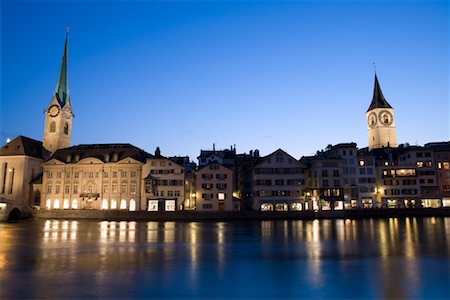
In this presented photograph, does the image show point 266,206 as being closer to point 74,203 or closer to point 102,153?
point 102,153

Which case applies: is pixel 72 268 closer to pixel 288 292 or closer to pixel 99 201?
pixel 288 292

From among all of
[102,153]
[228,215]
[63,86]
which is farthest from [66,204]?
[63,86]

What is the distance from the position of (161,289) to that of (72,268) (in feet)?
21.7

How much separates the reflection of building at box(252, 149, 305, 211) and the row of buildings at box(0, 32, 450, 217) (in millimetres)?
211

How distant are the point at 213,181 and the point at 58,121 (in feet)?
172

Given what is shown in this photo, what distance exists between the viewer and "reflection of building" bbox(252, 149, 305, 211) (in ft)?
242

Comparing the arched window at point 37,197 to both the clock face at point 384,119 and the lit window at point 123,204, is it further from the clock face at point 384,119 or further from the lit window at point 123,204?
the clock face at point 384,119

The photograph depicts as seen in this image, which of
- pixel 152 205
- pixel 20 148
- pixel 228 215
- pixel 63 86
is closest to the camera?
pixel 228 215

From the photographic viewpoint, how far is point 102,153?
265 feet

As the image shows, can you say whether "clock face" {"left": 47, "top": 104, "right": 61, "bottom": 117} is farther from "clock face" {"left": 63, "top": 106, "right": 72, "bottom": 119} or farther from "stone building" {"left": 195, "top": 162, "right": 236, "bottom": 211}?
"stone building" {"left": 195, "top": 162, "right": 236, "bottom": 211}

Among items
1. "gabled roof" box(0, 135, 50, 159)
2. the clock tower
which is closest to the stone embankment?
"gabled roof" box(0, 135, 50, 159)

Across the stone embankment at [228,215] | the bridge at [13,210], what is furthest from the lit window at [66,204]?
the bridge at [13,210]

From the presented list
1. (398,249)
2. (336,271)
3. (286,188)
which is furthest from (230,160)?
(336,271)

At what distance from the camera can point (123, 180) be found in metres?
75.9
